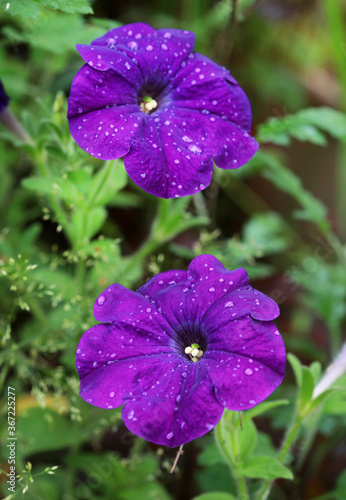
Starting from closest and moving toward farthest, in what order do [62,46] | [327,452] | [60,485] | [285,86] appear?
[62,46] → [60,485] → [327,452] → [285,86]

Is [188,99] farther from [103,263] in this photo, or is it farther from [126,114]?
[103,263]

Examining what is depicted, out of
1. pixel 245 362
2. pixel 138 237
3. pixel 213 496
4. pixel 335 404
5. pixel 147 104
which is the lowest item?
pixel 138 237

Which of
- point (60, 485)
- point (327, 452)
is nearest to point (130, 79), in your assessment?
point (60, 485)

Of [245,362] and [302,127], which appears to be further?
[302,127]

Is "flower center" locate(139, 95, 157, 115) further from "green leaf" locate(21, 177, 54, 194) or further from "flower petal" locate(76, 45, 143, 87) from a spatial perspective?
"green leaf" locate(21, 177, 54, 194)

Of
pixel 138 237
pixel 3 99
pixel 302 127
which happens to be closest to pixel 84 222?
pixel 3 99

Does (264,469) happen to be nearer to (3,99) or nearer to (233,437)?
(233,437)

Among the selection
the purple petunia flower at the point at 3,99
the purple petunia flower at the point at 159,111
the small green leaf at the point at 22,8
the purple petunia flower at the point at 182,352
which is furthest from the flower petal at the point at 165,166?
the purple petunia flower at the point at 3,99
